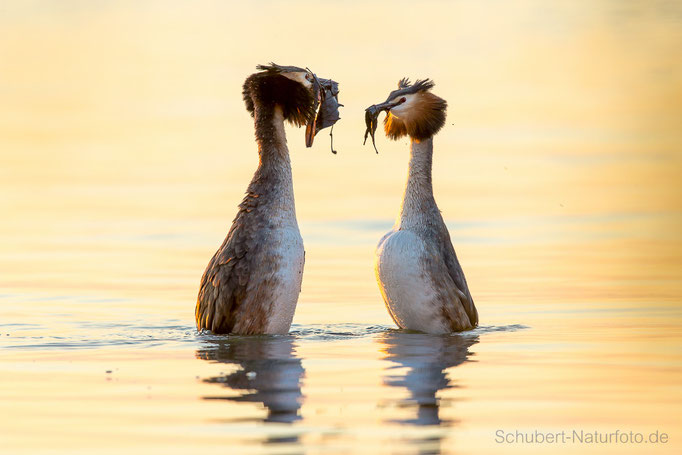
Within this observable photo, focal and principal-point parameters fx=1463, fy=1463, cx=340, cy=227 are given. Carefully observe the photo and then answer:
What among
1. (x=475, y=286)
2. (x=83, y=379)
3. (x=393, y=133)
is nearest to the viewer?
(x=83, y=379)

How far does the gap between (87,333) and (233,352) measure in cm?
225

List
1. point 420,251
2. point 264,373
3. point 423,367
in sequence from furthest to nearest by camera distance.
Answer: point 420,251 < point 423,367 < point 264,373

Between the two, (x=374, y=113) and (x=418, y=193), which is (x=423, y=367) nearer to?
(x=418, y=193)

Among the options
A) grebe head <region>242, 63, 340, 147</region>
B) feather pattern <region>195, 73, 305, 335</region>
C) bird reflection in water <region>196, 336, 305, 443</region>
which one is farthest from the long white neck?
bird reflection in water <region>196, 336, 305, 443</region>

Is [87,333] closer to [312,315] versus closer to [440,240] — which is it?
[312,315]

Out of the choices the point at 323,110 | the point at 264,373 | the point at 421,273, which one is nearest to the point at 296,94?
the point at 323,110

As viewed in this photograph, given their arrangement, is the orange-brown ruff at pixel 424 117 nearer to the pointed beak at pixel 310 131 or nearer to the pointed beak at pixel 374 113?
the pointed beak at pixel 374 113

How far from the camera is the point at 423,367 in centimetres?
1188

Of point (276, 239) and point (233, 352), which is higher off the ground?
point (276, 239)

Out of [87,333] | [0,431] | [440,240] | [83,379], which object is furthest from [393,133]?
[0,431]

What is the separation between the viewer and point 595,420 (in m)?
9.75

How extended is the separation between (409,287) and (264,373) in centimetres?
328

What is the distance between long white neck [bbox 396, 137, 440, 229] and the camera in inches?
584

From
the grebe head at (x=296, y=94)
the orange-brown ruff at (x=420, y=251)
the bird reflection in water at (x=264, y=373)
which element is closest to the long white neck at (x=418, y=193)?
the orange-brown ruff at (x=420, y=251)
